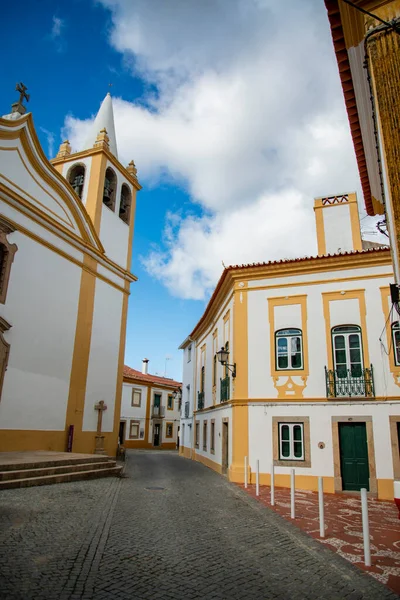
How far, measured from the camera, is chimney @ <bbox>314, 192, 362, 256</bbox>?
15.8 meters

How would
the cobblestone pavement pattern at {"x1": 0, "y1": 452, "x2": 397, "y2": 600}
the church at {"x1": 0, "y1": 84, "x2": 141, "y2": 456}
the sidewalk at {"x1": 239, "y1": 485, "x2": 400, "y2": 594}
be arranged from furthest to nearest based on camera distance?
the church at {"x1": 0, "y1": 84, "x2": 141, "y2": 456}
the sidewalk at {"x1": 239, "y1": 485, "x2": 400, "y2": 594}
the cobblestone pavement pattern at {"x1": 0, "y1": 452, "x2": 397, "y2": 600}

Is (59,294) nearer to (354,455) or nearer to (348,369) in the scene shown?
(348,369)

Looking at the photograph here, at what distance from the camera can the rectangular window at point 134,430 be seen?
3629 cm

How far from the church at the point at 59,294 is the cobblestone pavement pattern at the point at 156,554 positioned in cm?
534

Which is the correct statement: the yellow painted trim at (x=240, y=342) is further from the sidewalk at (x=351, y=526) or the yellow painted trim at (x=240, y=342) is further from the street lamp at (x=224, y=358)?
the sidewalk at (x=351, y=526)

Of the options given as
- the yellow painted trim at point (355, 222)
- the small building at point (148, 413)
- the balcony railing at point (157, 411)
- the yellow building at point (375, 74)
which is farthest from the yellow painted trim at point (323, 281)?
the balcony railing at point (157, 411)

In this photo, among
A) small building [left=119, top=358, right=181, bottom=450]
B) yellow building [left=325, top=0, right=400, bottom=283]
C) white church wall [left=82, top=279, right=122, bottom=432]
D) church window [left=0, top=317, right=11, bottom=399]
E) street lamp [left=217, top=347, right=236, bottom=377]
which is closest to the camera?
yellow building [left=325, top=0, right=400, bottom=283]

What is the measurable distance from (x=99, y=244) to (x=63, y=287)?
9.92ft

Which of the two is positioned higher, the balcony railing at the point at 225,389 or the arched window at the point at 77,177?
the arched window at the point at 77,177

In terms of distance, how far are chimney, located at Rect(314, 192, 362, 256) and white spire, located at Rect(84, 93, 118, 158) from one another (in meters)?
10.5

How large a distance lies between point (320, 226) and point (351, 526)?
11308 millimetres

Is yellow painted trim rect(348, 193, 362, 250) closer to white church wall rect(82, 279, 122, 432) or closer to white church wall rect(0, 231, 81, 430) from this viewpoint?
white church wall rect(82, 279, 122, 432)

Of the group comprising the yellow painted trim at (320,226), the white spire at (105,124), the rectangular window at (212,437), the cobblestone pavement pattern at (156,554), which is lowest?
the cobblestone pavement pattern at (156,554)

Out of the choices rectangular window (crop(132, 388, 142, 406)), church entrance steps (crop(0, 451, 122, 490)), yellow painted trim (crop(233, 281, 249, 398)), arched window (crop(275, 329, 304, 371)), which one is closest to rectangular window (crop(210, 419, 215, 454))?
yellow painted trim (crop(233, 281, 249, 398))
